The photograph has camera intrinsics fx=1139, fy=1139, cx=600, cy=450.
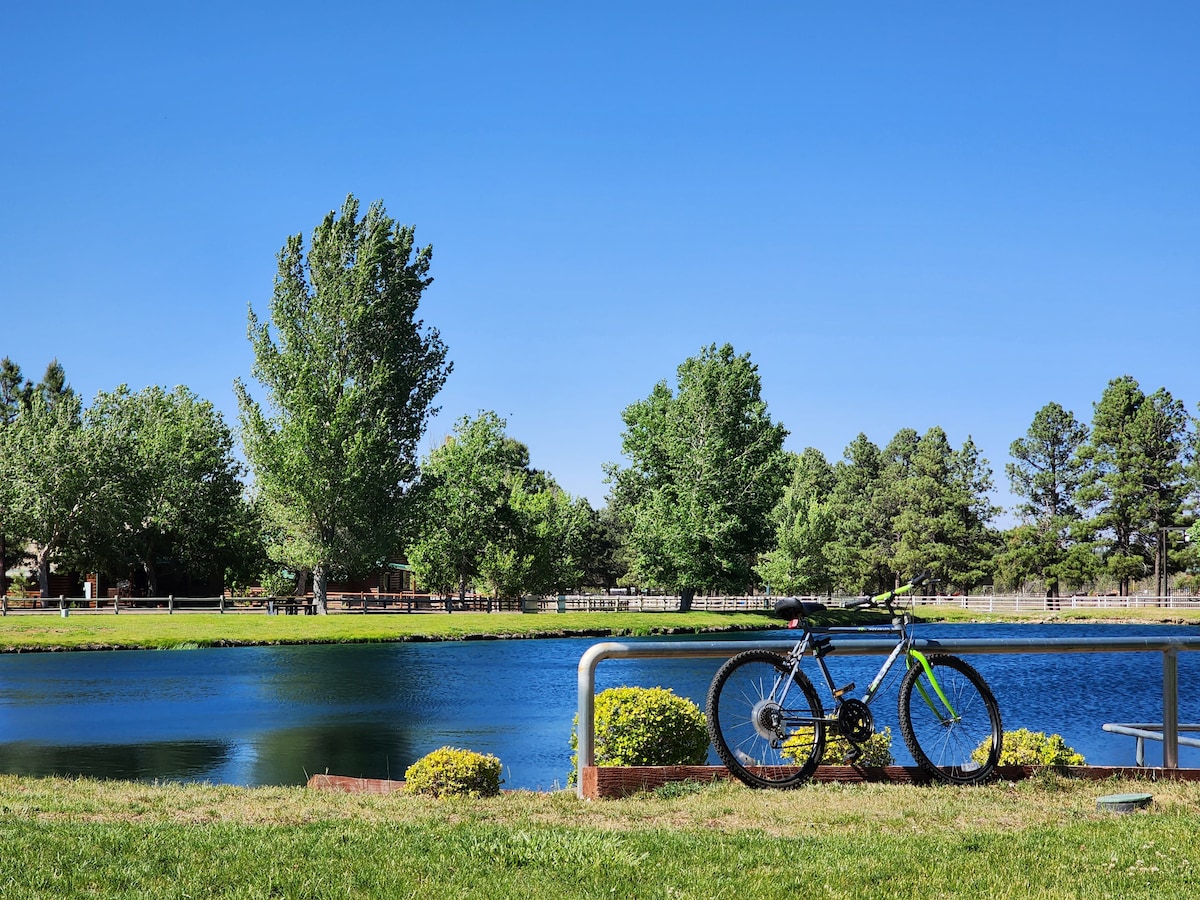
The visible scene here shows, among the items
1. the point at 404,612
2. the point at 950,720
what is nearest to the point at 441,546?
the point at 404,612

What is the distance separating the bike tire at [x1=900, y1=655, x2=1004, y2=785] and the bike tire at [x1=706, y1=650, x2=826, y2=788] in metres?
0.67

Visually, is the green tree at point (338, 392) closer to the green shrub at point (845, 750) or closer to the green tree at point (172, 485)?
the green tree at point (172, 485)

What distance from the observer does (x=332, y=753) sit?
59.6 feet

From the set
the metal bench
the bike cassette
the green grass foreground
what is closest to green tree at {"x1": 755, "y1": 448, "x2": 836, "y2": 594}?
the metal bench

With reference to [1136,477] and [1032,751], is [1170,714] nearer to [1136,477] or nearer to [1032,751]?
[1032,751]

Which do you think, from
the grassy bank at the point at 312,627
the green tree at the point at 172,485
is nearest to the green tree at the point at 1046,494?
the grassy bank at the point at 312,627

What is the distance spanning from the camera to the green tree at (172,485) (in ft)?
201

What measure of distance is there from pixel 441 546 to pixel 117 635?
23024 millimetres

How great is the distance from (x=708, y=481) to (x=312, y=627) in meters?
24.2

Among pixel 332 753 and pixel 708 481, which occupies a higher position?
pixel 708 481

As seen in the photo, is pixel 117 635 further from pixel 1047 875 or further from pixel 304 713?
pixel 1047 875

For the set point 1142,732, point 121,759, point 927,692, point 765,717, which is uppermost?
point 927,692

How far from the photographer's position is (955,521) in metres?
82.9

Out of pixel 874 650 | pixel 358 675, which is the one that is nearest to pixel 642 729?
pixel 874 650
